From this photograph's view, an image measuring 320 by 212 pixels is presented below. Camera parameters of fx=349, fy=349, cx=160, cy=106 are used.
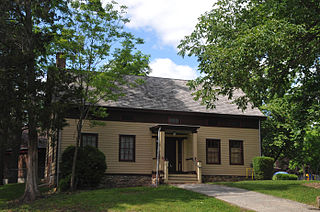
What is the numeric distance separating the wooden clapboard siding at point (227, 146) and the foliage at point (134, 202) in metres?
6.47

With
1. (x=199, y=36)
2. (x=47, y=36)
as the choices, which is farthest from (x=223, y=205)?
(x=47, y=36)

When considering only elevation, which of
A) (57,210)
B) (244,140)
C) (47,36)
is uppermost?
(47,36)

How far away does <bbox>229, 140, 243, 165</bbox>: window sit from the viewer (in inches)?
843

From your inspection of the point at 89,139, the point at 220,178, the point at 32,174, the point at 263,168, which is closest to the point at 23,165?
the point at 89,139

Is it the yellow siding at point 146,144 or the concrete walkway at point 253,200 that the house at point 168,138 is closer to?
the yellow siding at point 146,144

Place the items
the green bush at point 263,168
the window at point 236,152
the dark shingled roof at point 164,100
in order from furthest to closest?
1. the window at point 236,152
2. the green bush at point 263,168
3. the dark shingled roof at point 164,100

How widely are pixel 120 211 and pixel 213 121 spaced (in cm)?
1158

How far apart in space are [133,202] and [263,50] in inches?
275

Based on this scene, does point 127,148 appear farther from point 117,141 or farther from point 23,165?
point 23,165

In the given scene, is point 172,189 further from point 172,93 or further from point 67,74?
point 172,93

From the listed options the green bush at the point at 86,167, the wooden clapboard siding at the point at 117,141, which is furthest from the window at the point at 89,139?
the green bush at the point at 86,167

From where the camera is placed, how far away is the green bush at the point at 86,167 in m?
16.6

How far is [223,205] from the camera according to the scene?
11.7 m

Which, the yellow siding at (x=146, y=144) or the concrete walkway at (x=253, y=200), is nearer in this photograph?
the concrete walkway at (x=253, y=200)
